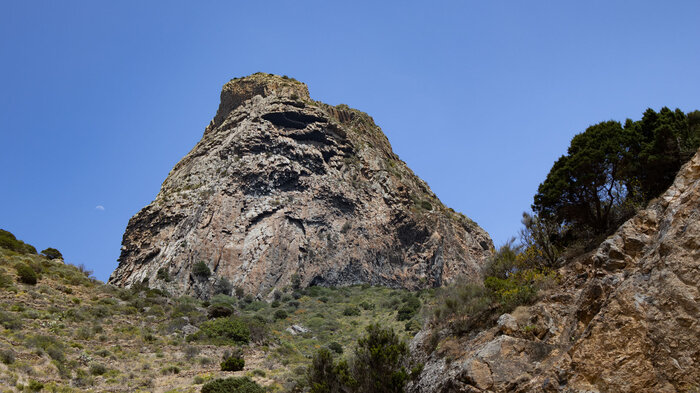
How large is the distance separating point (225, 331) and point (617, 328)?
92.4 feet

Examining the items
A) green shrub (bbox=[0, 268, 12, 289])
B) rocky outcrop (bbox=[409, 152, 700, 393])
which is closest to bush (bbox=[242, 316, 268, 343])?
green shrub (bbox=[0, 268, 12, 289])

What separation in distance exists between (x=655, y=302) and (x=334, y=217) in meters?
61.0

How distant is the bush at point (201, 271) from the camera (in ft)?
188

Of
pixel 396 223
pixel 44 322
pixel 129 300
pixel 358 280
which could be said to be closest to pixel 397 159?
pixel 396 223

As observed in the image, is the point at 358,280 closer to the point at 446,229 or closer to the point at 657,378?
the point at 446,229

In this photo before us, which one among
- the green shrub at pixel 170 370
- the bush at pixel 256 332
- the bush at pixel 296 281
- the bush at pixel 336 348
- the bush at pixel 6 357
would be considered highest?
the bush at pixel 296 281

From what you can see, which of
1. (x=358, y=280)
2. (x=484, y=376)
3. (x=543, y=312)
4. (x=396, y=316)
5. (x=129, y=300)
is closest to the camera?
(x=484, y=376)

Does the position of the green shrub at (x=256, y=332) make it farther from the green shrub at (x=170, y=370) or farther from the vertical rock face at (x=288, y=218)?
the vertical rock face at (x=288, y=218)

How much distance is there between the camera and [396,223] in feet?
237

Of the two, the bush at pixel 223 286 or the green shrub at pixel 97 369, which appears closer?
the green shrub at pixel 97 369

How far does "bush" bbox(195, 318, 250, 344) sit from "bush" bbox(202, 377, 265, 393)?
30.8ft

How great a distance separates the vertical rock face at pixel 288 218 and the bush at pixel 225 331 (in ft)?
76.5

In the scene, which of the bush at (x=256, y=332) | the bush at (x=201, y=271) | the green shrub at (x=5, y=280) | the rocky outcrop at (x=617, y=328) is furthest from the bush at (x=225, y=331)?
the bush at (x=201, y=271)

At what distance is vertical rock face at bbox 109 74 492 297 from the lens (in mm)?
61156
